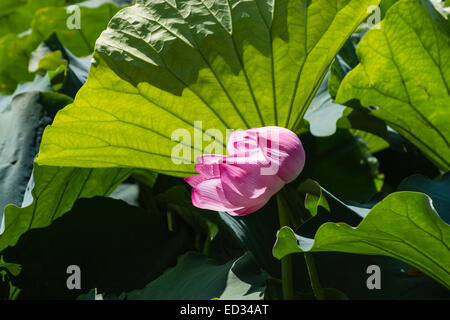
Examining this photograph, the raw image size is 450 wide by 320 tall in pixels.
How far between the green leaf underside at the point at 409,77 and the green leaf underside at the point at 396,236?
27 centimetres

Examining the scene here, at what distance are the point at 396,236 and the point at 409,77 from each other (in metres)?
0.29

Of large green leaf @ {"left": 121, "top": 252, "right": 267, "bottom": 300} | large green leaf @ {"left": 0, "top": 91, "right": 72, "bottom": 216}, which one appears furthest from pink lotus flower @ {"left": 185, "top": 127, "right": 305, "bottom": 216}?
large green leaf @ {"left": 0, "top": 91, "right": 72, "bottom": 216}

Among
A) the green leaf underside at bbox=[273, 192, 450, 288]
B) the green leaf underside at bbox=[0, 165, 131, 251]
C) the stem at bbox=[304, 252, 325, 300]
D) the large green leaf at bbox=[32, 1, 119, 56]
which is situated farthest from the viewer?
the large green leaf at bbox=[32, 1, 119, 56]

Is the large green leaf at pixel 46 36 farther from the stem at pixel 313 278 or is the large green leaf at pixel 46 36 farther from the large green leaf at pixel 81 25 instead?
the stem at pixel 313 278

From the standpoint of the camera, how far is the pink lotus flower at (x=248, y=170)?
621 mm

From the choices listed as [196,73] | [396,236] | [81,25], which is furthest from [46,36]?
[396,236]

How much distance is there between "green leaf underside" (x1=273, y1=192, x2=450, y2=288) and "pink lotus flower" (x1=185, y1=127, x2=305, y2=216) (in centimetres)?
7

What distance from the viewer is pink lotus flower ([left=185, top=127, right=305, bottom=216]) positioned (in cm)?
62

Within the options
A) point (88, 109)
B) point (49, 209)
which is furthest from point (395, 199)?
point (49, 209)

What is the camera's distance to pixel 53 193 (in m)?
0.85

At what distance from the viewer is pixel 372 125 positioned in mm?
899

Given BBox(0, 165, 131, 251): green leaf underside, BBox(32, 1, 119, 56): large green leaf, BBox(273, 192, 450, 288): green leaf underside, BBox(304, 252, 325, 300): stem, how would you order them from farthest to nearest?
1. BBox(32, 1, 119, 56): large green leaf
2. BBox(0, 165, 131, 251): green leaf underside
3. BBox(304, 252, 325, 300): stem
4. BBox(273, 192, 450, 288): green leaf underside

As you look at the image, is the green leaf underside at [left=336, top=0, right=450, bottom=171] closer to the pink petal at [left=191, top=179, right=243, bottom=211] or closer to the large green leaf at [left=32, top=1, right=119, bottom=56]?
the pink petal at [left=191, top=179, right=243, bottom=211]

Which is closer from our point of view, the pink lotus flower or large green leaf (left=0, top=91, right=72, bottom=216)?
the pink lotus flower
